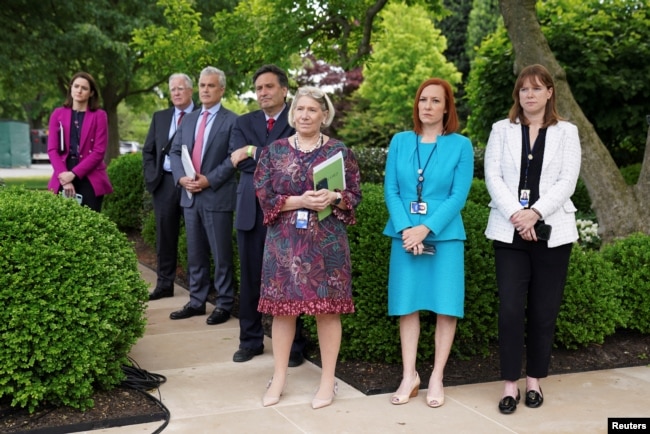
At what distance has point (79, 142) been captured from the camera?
7410 millimetres

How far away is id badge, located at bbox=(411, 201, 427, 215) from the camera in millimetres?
4883

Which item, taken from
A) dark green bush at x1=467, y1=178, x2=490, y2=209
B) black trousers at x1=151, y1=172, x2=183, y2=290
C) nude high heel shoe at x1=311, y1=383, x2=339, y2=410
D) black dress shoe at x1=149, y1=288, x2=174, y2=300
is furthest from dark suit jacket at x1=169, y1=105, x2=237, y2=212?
dark green bush at x1=467, y1=178, x2=490, y2=209

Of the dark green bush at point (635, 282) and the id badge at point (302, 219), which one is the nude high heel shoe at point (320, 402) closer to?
the id badge at point (302, 219)

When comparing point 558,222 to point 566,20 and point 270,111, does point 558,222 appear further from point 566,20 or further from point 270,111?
point 566,20

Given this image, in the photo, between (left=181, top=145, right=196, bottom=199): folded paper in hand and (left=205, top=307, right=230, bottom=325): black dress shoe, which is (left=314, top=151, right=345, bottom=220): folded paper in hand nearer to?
(left=181, top=145, right=196, bottom=199): folded paper in hand

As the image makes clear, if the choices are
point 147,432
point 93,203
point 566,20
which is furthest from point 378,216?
point 566,20

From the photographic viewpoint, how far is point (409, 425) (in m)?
4.52

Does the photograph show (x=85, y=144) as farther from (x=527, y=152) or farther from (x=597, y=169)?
(x=597, y=169)

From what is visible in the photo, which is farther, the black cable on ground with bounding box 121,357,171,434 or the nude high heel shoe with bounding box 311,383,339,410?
the black cable on ground with bounding box 121,357,171,434

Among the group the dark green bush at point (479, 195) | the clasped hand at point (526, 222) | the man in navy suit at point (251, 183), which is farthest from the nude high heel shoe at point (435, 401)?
the dark green bush at point (479, 195)

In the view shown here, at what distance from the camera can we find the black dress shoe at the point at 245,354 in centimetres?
586

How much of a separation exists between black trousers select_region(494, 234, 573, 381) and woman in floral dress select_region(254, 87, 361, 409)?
96cm

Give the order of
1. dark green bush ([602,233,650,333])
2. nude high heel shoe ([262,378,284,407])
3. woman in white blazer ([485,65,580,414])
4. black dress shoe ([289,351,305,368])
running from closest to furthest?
1. woman in white blazer ([485,65,580,414])
2. nude high heel shoe ([262,378,284,407])
3. black dress shoe ([289,351,305,368])
4. dark green bush ([602,233,650,333])

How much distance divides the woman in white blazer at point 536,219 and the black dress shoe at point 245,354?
192cm
